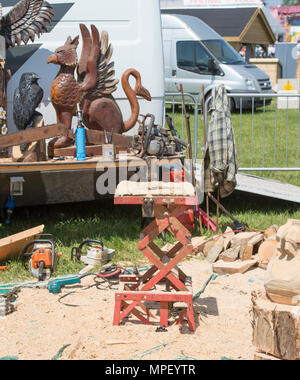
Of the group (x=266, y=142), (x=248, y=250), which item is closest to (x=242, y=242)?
(x=248, y=250)

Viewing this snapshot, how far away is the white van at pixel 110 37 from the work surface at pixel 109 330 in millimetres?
2350

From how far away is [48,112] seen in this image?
5590 mm

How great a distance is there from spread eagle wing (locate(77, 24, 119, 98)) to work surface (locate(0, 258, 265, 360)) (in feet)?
6.83

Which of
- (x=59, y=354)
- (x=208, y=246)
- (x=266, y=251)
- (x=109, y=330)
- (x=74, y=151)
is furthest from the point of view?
(x=74, y=151)

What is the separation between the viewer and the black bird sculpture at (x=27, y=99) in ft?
16.9

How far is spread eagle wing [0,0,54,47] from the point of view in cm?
531

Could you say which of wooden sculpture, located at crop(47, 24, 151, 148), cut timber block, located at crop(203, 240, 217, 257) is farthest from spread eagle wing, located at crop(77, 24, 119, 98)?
cut timber block, located at crop(203, 240, 217, 257)

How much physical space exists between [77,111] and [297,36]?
31.4 metres

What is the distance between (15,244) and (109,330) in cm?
165

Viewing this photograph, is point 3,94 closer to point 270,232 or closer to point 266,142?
point 270,232

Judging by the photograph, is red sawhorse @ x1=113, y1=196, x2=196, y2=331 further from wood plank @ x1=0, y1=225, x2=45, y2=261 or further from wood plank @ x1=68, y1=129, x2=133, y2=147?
wood plank @ x1=68, y1=129, x2=133, y2=147

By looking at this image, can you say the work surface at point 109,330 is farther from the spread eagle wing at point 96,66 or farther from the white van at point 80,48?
the spread eagle wing at point 96,66

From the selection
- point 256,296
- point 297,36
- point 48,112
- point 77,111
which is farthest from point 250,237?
point 297,36

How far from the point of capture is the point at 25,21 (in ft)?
17.4
